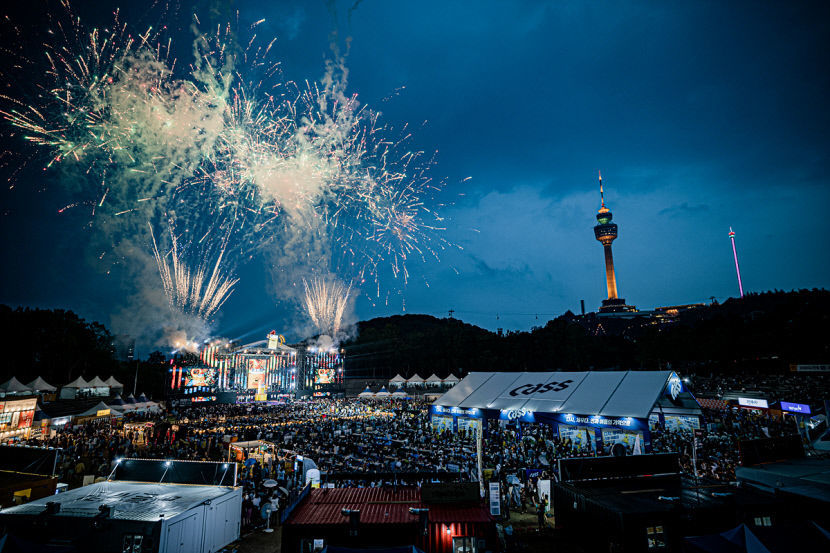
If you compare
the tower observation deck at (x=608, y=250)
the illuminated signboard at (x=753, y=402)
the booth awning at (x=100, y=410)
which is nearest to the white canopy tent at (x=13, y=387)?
the booth awning at (x=100, y=410)

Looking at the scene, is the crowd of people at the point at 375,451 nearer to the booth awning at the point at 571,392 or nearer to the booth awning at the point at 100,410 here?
the booth awning at the point at 100,410

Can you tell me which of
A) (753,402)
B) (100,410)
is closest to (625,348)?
(753,402)

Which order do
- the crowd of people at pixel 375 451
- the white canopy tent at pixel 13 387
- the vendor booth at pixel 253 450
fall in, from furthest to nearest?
1. the white canopy tent at pixel 13 387
2. the vendor booth at pixel 253 450
3. the crowd of people at pixel 375 451

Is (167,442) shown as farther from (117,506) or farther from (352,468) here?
(117,506)

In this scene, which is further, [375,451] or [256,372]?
[256,372]

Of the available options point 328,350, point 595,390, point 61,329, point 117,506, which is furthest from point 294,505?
point 328,350

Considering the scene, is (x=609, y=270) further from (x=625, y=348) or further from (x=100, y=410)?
(x=100, y=410)
